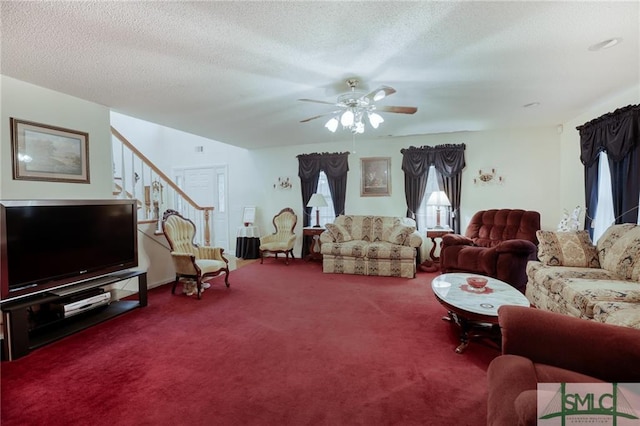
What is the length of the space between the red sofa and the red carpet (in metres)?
0.50

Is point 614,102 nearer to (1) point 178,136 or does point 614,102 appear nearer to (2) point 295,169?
(2) point 295,169

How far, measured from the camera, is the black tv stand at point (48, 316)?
2273 millimetres

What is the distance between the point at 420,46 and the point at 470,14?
1.36ft

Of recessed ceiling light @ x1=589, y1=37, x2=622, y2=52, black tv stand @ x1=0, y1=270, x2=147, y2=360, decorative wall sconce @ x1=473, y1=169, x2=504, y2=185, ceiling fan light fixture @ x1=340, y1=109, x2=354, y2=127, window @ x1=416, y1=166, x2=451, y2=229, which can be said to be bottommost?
black tv stand @ x1=0, y1=270, x2=147, y2=360

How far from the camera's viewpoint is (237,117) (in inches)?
160

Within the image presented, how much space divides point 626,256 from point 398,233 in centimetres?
272

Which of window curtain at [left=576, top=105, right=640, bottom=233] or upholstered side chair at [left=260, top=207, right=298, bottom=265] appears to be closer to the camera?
window curtain at [left=576, top=105, right=640, bottom=233]

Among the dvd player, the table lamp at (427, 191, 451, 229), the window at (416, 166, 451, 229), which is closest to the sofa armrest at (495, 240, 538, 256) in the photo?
the table lamp at (427, 191, 451, 229)

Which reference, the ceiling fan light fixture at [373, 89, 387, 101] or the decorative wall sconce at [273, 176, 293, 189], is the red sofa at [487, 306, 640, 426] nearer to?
the ceiling fan light fixture at [373, 89, 387, 101]

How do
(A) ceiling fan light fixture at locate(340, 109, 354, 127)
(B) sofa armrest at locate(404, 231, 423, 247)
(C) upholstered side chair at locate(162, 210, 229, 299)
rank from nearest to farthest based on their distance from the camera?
(A) ceiling fan light fixture at locate(340, 109, 354, 127), (C) upholstered side chair at locate(162, 210, 229, 299), (B) sofa armrest at locate(404, 231, 423, 247)

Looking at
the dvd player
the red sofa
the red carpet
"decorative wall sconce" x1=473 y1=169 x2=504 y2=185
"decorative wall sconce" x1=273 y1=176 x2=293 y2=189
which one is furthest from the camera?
"decorative wall sconce" x1=273 y1=176 x2=293 y2=189

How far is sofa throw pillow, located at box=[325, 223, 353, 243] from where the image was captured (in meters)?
5.21

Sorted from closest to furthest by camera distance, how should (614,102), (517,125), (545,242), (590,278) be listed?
(590,278)
(545,242)
(614,102)
(517,125)

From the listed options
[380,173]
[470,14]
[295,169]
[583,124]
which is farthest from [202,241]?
[583,124]
